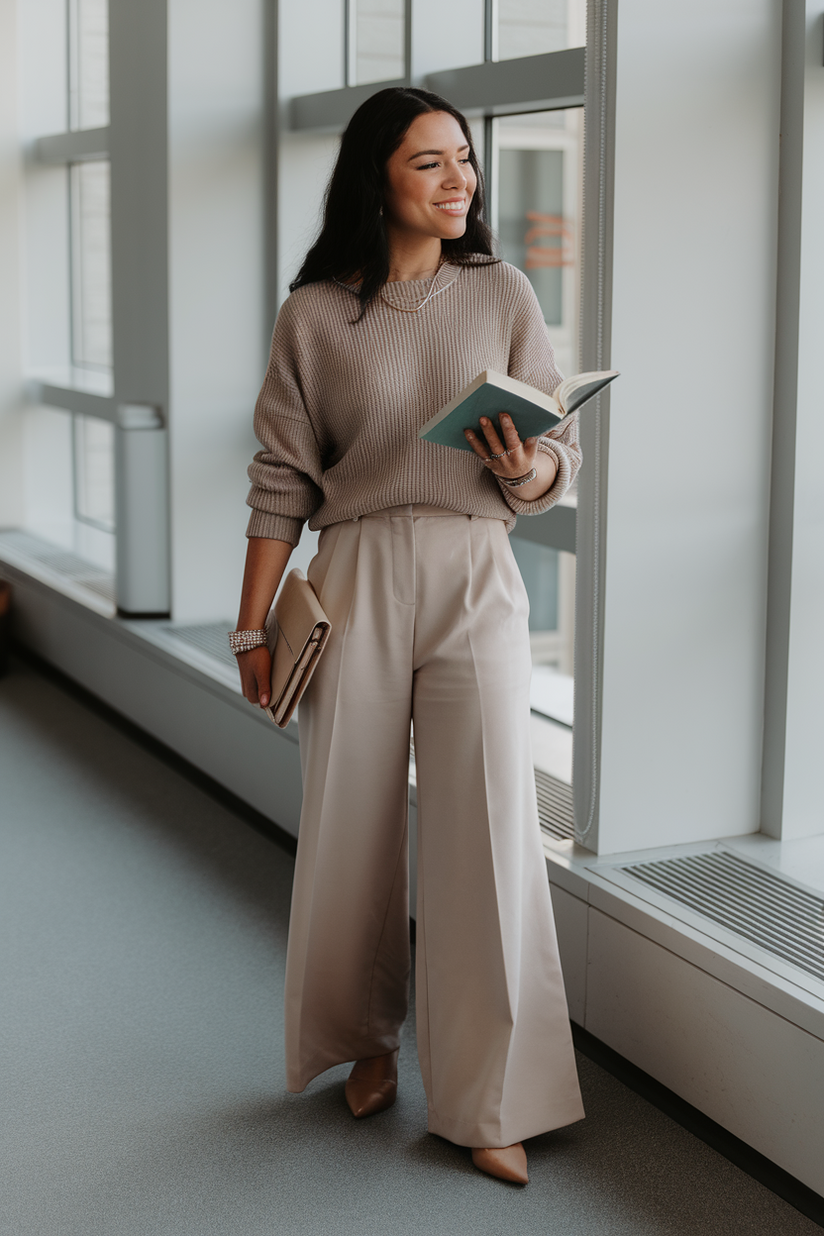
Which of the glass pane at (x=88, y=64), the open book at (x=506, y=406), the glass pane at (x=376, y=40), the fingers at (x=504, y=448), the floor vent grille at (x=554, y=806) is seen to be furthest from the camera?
the glass pane at (x=88, y=64)

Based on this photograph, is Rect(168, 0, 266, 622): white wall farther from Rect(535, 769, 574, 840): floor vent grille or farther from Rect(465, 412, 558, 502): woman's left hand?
Rect(465, 412, 558, 502): woman's left hand

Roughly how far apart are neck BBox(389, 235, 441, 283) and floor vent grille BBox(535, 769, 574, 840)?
3.85 ft

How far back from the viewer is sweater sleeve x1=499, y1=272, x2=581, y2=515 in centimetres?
221

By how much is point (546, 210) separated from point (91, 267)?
343 centimetres

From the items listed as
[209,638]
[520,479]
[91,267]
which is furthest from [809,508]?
[91,267]

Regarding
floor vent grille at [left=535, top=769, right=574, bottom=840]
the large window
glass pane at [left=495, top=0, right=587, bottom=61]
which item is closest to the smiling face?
floor vent grille at [left=535, top=769, right=574, bottom=840]

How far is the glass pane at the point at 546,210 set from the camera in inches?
147

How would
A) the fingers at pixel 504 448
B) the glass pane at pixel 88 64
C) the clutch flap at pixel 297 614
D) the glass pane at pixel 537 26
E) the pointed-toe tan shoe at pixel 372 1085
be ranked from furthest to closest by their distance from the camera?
the glass pane at pixel 88 64 → the glass pane at pixel 537 26 → the pointed-toe tan shoe at pixel 372 1085 → the clutch flap at pixel 297 614 → the fingers at pixel 504 448

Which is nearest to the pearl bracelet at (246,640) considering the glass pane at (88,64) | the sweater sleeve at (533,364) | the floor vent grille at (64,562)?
the sweater sleeve at (533,364)

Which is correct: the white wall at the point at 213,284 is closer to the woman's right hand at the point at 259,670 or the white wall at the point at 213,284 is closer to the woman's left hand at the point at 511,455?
the woman's right hand at the point at 259,670

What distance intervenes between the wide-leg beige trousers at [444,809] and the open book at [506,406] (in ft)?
0.83

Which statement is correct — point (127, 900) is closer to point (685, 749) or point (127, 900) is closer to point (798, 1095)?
point (685, 749)

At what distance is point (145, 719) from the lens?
4949 mm

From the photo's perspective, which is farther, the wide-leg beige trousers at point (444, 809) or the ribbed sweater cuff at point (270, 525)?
the ribbed sweater cuff at point (270, 525)
